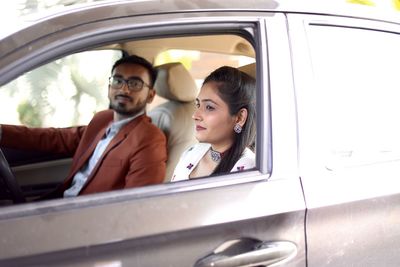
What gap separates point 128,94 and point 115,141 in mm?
296

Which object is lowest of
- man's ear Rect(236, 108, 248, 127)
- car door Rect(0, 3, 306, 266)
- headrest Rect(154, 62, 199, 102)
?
car door Rect(0, 3, 306, 266)

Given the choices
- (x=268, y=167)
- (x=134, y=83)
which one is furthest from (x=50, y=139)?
(x=268, y=167)

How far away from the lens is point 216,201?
187 centimetres

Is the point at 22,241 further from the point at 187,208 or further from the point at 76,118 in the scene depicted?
the point at 76,118

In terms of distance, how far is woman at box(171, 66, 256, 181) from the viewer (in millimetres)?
2461

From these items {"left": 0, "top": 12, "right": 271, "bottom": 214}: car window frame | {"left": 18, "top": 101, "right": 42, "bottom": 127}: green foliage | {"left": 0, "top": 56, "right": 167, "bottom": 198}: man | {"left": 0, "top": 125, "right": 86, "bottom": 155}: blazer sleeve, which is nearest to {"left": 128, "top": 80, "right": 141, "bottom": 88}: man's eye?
{"left": 0, "top": 56, "right": 167, "bottom": 198}: man

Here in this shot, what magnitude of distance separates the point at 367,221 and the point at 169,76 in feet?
5.64

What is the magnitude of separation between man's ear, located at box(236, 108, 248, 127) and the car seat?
2.91ft

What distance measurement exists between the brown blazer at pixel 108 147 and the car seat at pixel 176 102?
0.25 metres

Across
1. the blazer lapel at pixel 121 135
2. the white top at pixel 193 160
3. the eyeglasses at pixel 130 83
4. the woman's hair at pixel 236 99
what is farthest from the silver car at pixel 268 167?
the eyeglasses at pixel 130 83

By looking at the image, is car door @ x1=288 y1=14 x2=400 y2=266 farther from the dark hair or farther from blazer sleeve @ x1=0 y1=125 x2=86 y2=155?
blazer sleeve @ x1=0 y1=125 x2=86 y2=155

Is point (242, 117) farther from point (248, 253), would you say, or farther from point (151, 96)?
point (151, 96)

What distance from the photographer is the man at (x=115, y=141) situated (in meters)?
2.93

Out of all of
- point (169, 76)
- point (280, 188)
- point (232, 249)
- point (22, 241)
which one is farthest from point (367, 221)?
point (169, 76)
